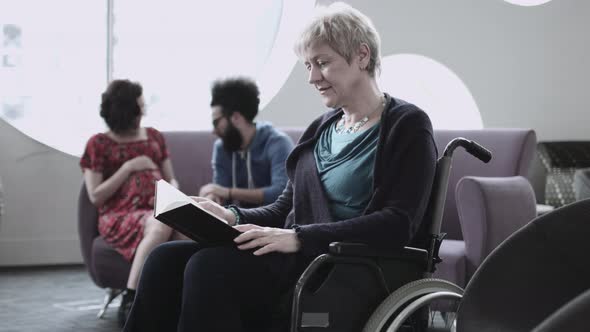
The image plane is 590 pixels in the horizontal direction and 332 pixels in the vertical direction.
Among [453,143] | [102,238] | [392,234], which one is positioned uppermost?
[453,143]

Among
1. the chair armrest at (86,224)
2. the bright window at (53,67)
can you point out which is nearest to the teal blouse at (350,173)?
the chair armrest at (86,224)

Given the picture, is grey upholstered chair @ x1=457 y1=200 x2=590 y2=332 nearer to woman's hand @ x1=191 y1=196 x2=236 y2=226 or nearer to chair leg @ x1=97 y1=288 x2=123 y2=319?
woman's hand @ x1=191 y1=196 x2=236 y2=226

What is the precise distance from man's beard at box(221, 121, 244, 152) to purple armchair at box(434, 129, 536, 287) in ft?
2.74

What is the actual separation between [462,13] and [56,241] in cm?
293

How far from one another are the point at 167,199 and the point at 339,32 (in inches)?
22.6

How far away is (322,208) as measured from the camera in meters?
1.99

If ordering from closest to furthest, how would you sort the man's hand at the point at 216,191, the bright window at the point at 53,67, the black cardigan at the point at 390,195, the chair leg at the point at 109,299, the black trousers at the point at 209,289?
the black trousers at the point at 209,289
the black cardigan at the point at 390,195
the man's hand at the point at 216,191
the chair leg at the point at 109,299
the bright window at the point at 53,67

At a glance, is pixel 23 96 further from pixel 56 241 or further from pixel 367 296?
pixel 367 296

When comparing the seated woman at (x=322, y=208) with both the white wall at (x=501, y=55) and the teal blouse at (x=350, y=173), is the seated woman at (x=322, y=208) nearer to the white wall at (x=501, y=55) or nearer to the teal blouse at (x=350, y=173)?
the teal blouse at (x=350, y=173)

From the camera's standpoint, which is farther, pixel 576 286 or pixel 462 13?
pixel 462 13

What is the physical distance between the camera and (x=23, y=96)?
17.9 ft

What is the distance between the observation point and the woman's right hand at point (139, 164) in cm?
370

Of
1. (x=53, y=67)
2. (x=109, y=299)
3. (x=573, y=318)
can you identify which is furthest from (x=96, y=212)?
(x=573, y=318)

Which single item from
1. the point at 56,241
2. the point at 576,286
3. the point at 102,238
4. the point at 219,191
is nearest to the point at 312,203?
the point at 576,286
